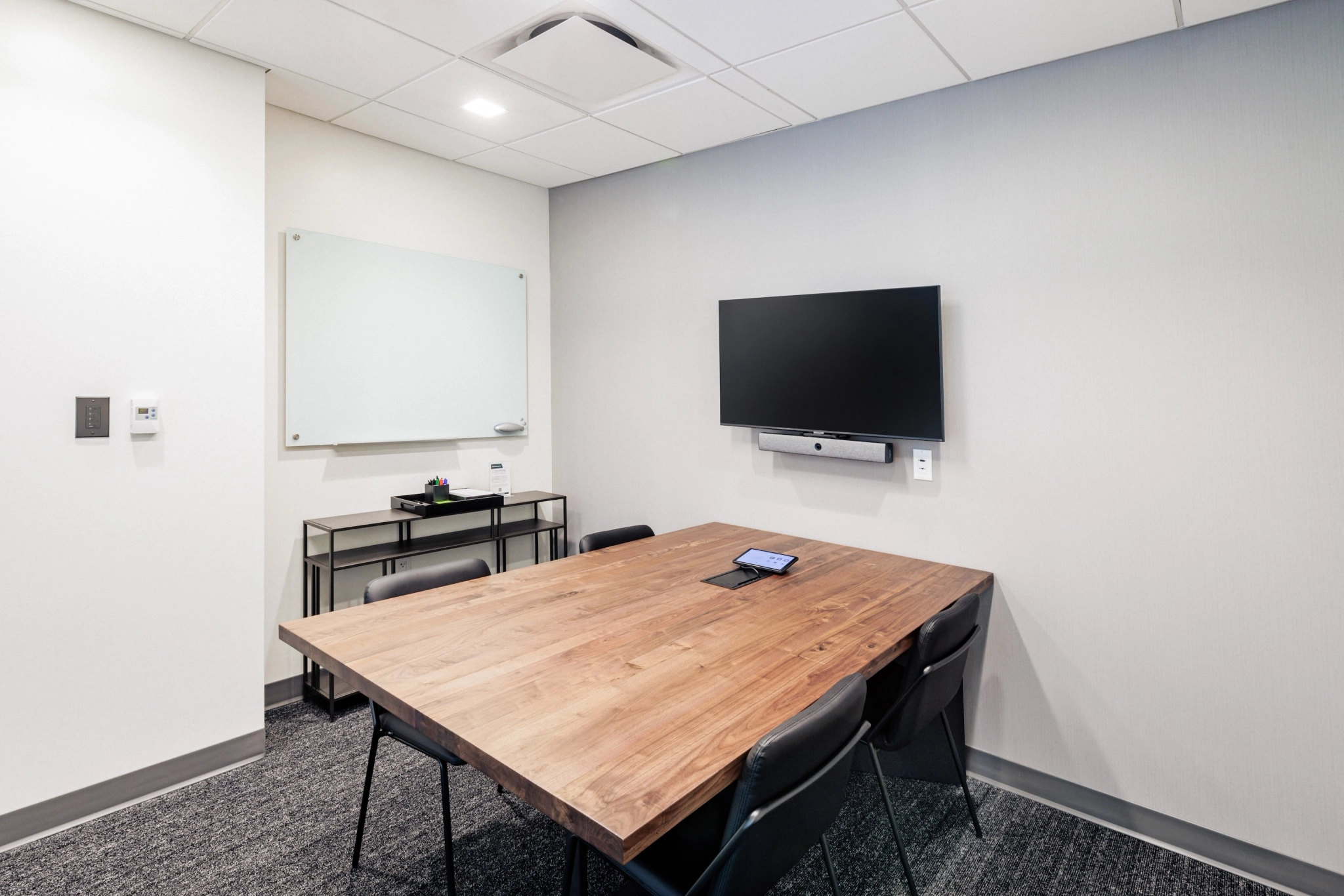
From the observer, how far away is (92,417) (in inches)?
91.8

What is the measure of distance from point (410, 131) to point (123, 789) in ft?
9.91

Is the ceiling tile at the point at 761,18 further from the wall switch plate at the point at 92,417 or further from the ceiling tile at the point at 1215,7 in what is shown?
the wall switch plate at the point at 92,417

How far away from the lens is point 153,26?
7.77 ft

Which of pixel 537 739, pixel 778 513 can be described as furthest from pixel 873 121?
pixel 537 739

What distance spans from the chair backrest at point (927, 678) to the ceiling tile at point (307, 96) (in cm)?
312

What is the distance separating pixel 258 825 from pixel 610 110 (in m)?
3.10

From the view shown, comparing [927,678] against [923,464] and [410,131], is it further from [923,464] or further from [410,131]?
[410,131]

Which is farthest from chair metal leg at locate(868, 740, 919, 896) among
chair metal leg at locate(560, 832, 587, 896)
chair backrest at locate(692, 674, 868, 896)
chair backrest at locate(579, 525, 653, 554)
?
chair backrest at locate(579, 525, 653, 554)

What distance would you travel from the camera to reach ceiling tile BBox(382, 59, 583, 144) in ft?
8.77

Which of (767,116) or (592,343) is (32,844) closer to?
(592,343)

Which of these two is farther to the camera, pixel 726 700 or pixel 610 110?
pixel 610 110

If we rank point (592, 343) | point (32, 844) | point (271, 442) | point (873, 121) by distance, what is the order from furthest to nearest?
point (592, 343) < point (271, 442) < point (873, 121) < point (32, 844)

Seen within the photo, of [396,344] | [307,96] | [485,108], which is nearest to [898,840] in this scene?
[396,344]

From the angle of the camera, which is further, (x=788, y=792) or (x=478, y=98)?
(x=478, y=98)
